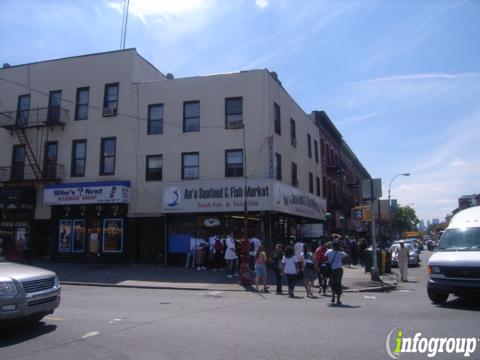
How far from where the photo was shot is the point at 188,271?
20328 mm

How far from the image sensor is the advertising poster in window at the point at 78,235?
2420 centimetres

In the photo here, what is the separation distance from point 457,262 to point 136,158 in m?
17.7

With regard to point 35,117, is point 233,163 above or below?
below

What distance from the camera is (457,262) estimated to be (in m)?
10.1

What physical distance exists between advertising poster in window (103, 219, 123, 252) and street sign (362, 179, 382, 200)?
43.2 ft

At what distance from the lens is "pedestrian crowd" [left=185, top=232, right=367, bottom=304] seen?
41.4 feet

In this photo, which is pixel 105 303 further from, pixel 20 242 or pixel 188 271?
pixel 20 242

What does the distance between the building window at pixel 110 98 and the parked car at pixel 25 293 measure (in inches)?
672

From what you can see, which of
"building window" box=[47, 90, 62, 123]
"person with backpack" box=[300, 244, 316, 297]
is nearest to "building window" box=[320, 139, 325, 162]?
"building window" box=[47, 90, 62, 123]

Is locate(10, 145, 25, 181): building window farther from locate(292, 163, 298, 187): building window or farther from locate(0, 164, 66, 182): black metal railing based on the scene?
locate(292, 163, 298, 187): building window

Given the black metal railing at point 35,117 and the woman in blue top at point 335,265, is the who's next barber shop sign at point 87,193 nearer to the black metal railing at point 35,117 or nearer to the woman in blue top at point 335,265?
the black metal railing at point 35,117

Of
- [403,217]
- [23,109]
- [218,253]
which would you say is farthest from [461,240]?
[403,217]

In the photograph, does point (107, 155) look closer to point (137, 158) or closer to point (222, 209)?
point (137, 158)

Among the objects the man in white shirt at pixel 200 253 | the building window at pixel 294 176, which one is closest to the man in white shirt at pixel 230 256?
the man in white shirt at pixel 200 253
